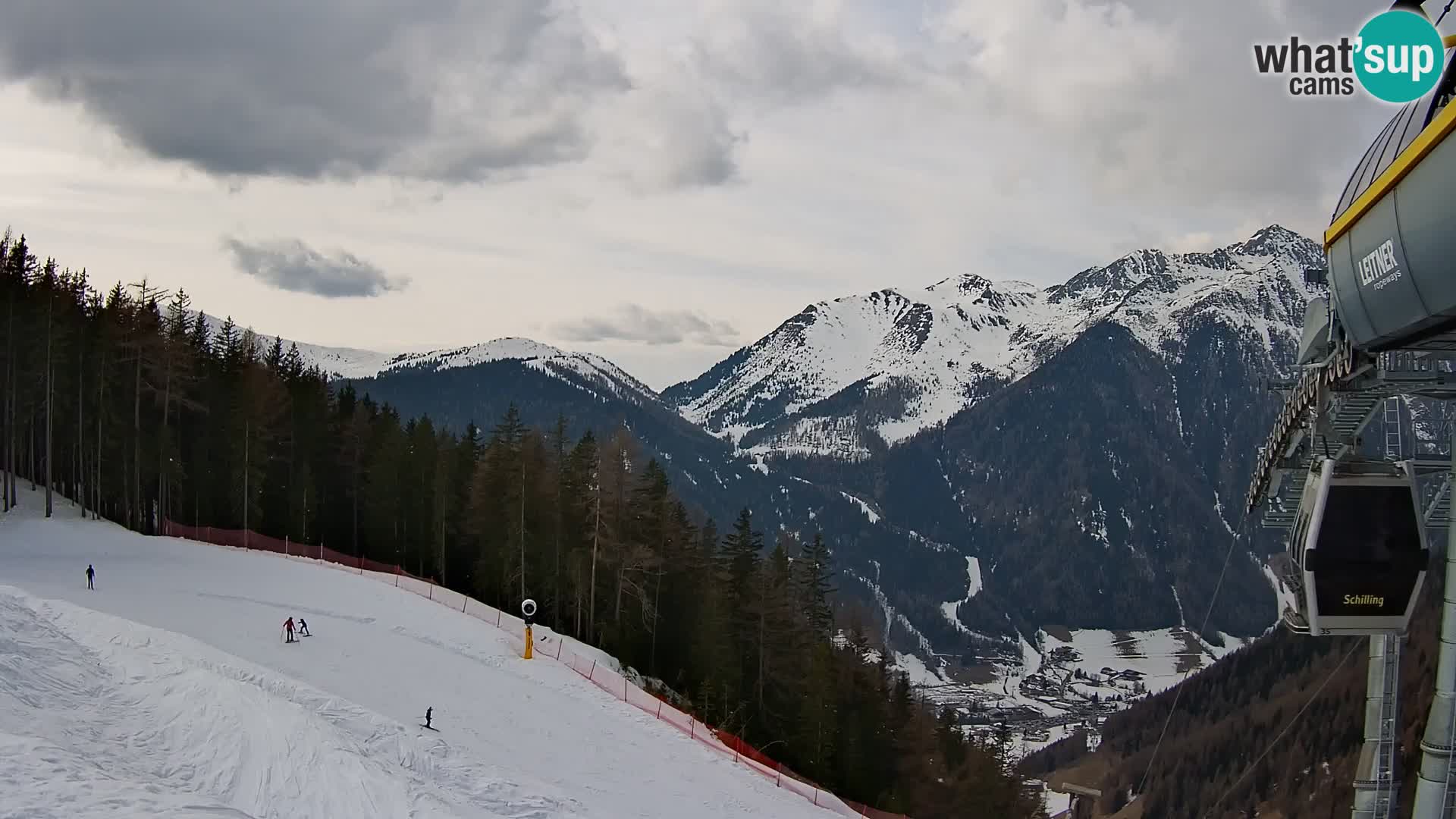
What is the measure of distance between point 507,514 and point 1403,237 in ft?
142

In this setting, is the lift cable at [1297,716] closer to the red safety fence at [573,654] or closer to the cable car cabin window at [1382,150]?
the cable car cabin window at [1382,150]

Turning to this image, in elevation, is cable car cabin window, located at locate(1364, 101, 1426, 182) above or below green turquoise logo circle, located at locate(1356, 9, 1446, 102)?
below

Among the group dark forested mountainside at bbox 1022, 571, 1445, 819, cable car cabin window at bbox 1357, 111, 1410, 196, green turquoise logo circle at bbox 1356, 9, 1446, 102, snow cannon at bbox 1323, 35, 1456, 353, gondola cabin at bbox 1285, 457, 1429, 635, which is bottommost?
dark forested mountainside at bbox 1022, 571, 1445, 819

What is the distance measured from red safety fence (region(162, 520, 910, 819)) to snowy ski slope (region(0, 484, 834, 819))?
1.62 m

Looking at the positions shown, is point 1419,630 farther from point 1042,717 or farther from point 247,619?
point 1042,717

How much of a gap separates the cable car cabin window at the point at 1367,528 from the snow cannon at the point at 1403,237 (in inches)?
145

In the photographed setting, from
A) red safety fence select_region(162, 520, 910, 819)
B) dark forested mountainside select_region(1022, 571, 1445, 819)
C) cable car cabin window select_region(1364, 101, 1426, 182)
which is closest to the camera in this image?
cable car cabin window select_region(1364, 101, 1426, 182)

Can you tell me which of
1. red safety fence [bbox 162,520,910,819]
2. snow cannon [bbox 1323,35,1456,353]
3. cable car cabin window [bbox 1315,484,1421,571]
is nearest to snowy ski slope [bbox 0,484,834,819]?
red safety fence [bbox 162,520,910,819]

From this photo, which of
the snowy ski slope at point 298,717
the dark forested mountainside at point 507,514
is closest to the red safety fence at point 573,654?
the snowy ski slope at point 298,717

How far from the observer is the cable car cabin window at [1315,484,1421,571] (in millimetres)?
16219

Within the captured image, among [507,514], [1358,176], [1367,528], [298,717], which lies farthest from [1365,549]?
[507,514]

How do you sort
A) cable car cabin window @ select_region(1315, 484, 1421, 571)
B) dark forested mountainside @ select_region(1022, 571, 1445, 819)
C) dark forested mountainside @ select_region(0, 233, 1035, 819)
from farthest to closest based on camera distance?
dark forested mountainside @ select_region(1022, 571, 1445, 819) → dark forested mountainside @ select_region(0, 233, 1035, 819) → cable car cabin window @ select_region(1315, 484, 1421, 571)

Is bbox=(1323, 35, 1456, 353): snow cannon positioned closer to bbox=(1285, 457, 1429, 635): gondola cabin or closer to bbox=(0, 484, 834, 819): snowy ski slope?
bbox=(1285, 457, 1429, 635): gondola cabin

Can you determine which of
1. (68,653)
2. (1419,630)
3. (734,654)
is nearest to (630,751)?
(68,653)
